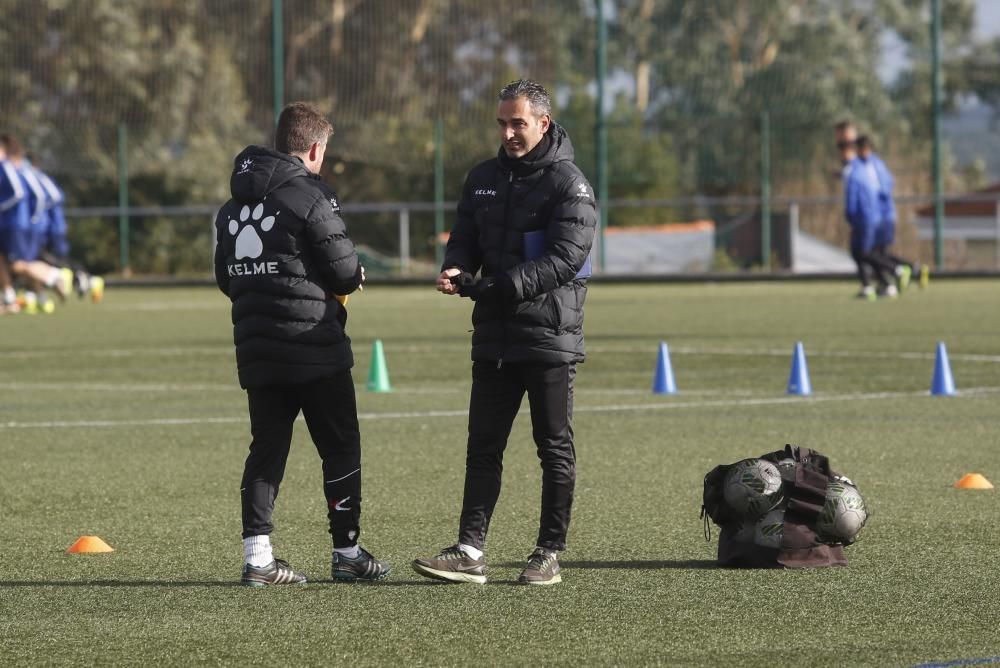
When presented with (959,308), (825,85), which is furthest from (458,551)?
(825,85)

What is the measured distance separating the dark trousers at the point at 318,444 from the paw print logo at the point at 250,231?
1.70 ft

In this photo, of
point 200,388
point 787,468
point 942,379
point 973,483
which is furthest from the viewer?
point 200,388

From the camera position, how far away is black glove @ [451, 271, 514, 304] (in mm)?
6902

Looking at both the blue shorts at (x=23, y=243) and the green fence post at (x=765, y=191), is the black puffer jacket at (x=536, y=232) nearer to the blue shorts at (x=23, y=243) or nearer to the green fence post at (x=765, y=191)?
the blue shorts at (x=23, y=243)

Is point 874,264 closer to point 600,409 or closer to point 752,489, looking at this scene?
point 600,409

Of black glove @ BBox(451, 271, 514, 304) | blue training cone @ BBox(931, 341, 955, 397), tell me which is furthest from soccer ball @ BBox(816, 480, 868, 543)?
blue training cone @ BBox(931, 341, 955, 397)

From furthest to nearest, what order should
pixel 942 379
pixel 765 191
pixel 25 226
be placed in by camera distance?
pixel 765 191
pixel 25 226
pixel 942 379

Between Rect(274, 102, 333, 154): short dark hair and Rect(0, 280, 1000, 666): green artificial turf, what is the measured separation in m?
1.61

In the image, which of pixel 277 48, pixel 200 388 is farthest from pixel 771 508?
pixel 277 48

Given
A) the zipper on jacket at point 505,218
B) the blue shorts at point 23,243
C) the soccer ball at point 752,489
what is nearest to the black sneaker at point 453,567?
the zipper on jacket at point 505,218

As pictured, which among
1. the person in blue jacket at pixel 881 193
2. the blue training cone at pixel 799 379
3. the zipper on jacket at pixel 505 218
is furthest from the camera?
the person in blue jacket at pixel 881 193

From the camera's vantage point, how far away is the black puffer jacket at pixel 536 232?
7070mm

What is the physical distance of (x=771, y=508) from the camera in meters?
7.43

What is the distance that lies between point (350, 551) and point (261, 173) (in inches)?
55.7
